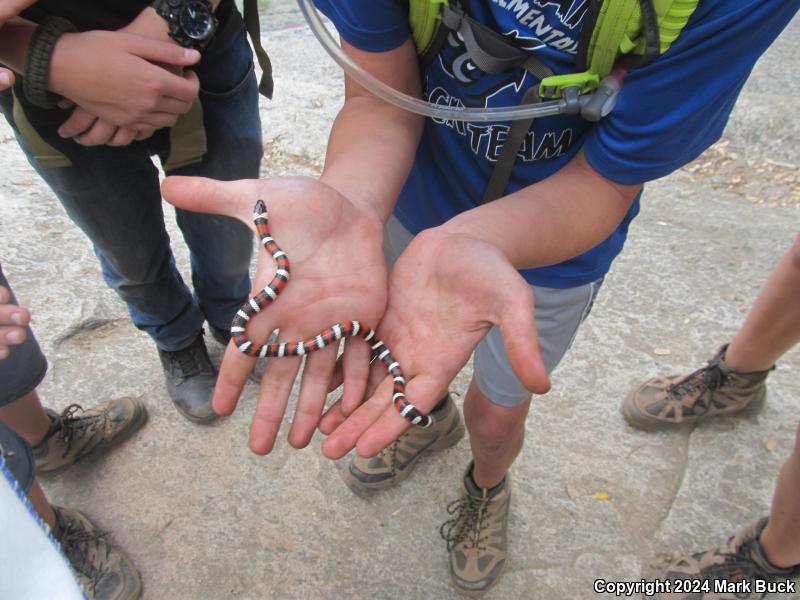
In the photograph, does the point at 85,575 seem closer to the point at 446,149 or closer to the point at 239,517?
the point at 239,517

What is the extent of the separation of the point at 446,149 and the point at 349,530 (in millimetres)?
1659

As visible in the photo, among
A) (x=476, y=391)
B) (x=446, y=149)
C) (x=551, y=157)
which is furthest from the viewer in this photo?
(x=476, y=391)

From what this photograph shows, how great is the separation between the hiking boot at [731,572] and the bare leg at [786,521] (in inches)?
2.1

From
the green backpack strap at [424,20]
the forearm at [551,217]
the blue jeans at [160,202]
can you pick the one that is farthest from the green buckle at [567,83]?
the blue jeans at [160,202]

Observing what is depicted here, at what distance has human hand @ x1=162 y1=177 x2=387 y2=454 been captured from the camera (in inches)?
67.0

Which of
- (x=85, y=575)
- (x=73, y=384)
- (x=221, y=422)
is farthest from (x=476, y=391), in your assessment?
(x=73, y=384)

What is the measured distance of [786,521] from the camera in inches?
84.5

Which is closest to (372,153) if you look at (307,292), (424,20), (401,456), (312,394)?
(424,20)

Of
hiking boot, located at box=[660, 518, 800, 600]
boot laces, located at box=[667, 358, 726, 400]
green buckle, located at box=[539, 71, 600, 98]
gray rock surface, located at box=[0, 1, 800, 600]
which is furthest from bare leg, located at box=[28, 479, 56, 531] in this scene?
boot laces, located at box=[667, 358, 726, 400]

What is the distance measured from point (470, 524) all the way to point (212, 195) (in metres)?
1.71

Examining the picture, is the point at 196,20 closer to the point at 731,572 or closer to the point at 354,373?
the point at 354,373

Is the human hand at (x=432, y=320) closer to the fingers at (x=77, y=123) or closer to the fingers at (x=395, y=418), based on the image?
the fingers at (x=395, y=418)

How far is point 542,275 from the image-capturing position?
2025 mm

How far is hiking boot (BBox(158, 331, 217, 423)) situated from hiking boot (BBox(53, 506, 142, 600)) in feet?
2.25
